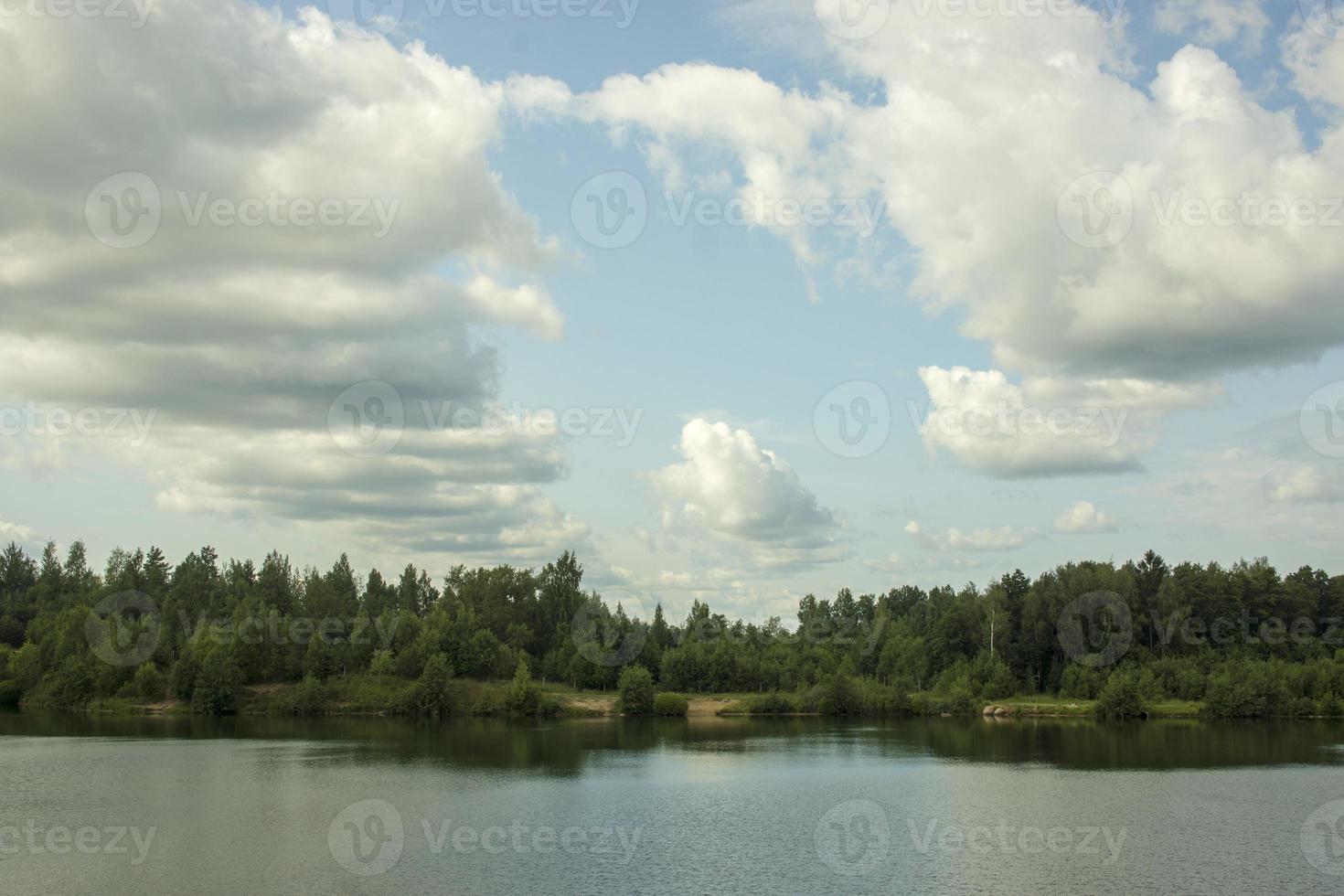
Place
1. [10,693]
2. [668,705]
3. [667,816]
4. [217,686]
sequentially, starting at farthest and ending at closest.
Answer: [10,693] < [668,705] < [217,686] < [667,816]

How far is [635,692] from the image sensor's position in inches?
6147

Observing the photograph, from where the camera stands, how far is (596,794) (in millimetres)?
72188

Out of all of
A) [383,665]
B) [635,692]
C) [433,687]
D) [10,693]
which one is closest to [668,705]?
[635,692]

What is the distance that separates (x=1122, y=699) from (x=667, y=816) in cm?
10441

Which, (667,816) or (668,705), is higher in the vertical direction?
(667,816)

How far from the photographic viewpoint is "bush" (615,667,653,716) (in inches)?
6137

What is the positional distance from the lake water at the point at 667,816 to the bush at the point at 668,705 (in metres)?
47.9

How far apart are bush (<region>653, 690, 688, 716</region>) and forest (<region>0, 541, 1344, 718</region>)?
30.3 inches

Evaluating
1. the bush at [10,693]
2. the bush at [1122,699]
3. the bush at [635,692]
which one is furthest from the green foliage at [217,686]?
the bush at [1122,699]

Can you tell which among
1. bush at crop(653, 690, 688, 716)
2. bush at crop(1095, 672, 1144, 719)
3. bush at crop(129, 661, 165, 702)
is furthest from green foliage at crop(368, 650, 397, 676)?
bush at crop(1095, 672, 1144, 719)

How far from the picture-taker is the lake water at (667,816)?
47406mm

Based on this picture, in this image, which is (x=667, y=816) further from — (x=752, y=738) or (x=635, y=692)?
(x=635, y=692)

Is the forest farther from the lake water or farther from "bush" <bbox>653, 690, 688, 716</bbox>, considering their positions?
the lake water

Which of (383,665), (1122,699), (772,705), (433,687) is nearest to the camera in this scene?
(1122,699)
